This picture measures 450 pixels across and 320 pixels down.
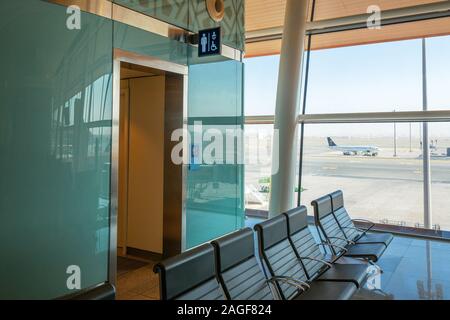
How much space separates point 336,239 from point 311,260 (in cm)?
96

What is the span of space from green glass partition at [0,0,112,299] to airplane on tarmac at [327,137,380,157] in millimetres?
4391

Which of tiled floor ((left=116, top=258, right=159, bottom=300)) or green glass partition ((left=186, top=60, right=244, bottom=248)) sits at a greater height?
green glass partition ((left=186, top=60, right=244, bottom=248))

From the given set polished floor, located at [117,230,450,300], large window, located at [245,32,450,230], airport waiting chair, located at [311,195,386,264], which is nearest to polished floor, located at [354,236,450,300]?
polished floor, located at [117,230,450,300]

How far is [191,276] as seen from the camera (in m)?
1.84

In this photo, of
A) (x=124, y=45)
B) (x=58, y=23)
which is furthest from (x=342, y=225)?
(x=58, y=23)

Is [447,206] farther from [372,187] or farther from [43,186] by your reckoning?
[43,186]

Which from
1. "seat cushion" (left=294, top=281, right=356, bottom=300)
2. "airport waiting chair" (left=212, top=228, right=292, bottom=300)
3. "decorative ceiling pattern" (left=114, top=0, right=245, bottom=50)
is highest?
"decorative ceiling pattern" (left=114, top=0, right=245, bottom=50)

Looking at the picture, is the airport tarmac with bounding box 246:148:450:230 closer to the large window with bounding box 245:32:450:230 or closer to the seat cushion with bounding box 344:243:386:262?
the large window with bounding box 245:32:450:230

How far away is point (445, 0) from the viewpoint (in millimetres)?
5316

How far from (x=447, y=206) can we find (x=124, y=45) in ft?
18.2

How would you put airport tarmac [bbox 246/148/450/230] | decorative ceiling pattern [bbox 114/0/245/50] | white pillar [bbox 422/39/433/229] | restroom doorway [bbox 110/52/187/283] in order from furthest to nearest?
airport tarmac [bbox 246/148/450/230] → white pillar [bbox 422/39/433/229] → restroom doorway [bbox 110/52/187/283] → decorative ceiling pattern [bbox 114/0/245/50]

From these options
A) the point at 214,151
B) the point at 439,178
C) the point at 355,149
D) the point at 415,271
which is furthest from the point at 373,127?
the point at 214,151

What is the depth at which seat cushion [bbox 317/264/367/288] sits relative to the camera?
9.44ft

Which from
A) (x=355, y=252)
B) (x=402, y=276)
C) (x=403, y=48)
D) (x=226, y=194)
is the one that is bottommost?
(x=402, y=276)
